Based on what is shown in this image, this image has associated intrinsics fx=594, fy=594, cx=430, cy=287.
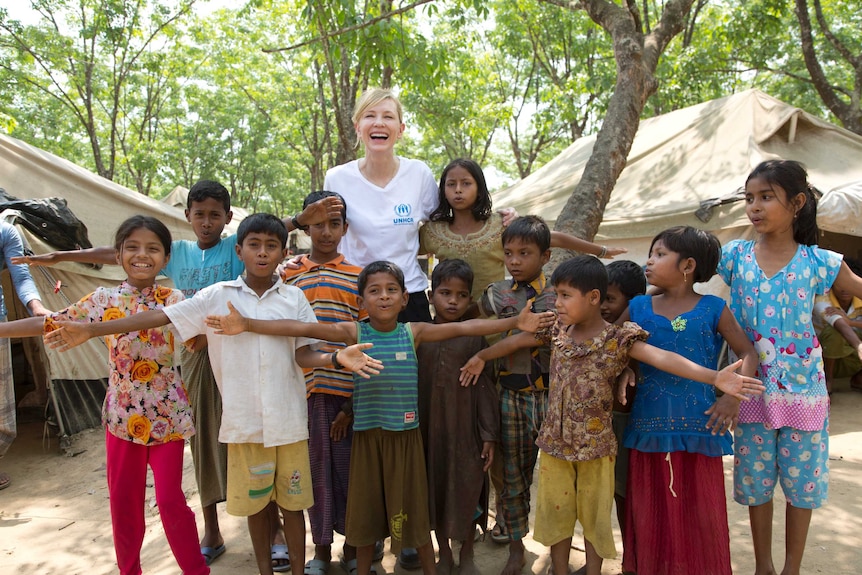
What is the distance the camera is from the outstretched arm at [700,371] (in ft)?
6.72

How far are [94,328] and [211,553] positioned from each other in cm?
148

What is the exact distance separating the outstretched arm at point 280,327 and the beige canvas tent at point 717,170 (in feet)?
14.9

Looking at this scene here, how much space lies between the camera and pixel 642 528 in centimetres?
243

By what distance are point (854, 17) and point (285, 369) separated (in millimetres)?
15560

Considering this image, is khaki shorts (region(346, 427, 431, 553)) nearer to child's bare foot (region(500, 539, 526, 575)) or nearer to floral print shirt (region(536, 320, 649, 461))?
child's bare foot (region(500, 539, 526, 575))

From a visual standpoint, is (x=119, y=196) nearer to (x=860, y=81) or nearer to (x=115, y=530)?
(x=115, y=530)

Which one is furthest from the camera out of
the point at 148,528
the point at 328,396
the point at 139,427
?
the point at 148,528

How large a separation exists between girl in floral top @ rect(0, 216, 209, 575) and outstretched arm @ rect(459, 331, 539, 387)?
1.23 meters

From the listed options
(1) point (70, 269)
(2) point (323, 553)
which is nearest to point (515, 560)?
(2) point (323, 553)

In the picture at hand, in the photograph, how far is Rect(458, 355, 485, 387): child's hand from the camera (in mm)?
2564

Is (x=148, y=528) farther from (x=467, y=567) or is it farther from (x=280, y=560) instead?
(x=467, y=567)

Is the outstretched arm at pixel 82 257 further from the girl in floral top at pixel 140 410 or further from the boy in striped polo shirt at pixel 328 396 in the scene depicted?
the boy in striped polo shirt at pixel 328 396

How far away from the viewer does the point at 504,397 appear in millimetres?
2734

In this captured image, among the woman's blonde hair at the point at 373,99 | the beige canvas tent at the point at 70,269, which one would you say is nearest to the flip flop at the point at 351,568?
the woman's blonde hair at the point at 373,99
